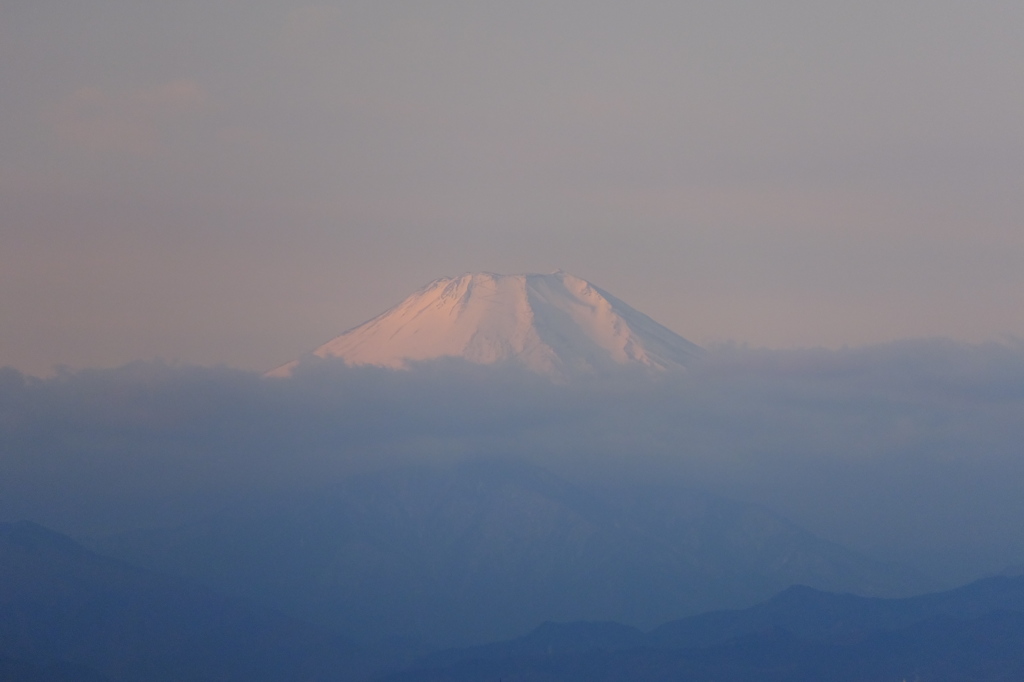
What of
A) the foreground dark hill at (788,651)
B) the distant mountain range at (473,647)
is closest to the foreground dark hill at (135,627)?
the distant mountain range at (473,647)

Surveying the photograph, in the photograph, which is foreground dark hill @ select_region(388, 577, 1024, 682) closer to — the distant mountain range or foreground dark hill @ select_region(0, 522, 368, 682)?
the distant mountain range

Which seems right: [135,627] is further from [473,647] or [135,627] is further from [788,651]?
[788,651]

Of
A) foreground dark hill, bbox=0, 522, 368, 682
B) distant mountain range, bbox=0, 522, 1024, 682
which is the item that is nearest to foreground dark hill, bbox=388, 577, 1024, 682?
distant mountain range, bbox=0, 522, 1024, 682

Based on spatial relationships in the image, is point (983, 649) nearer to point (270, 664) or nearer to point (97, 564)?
point (270, 664)

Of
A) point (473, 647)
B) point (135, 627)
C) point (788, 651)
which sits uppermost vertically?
point (135, 627)

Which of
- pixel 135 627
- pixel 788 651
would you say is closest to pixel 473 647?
pixel 788 651

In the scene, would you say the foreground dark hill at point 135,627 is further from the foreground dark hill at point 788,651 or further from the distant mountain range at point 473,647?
the foreground dark hill at point 788,651
